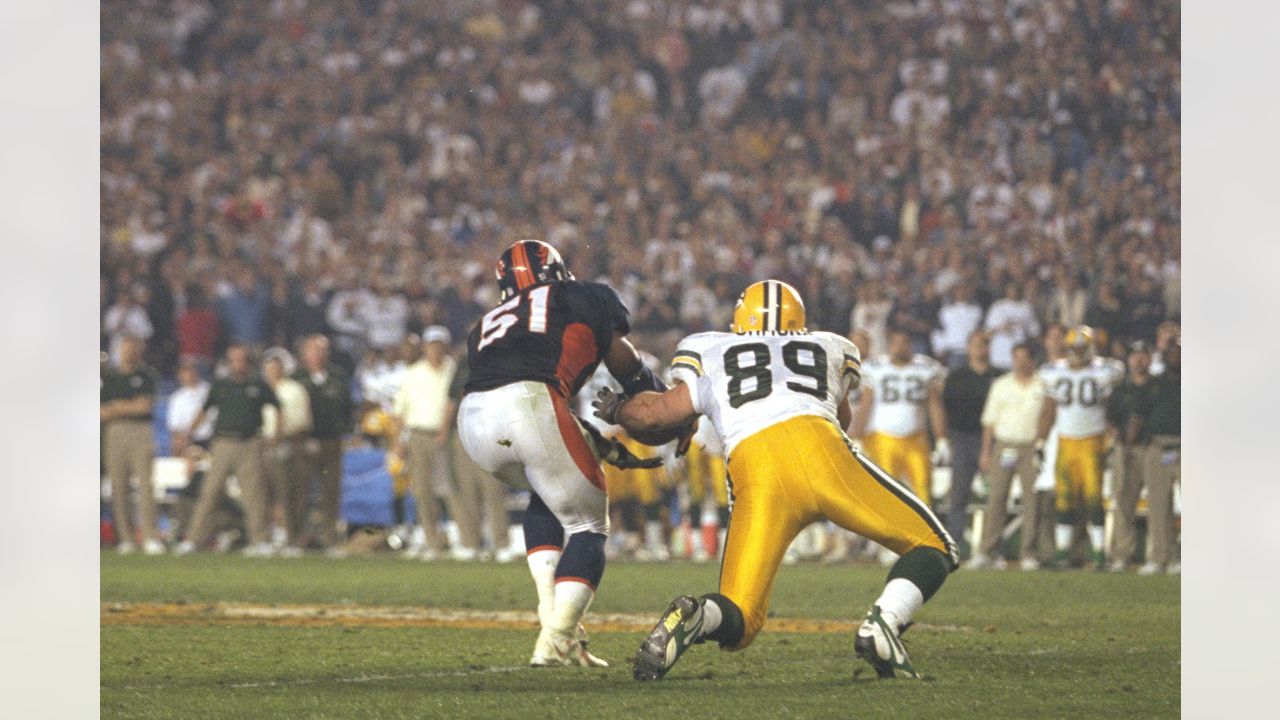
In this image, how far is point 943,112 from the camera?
15.6 meters

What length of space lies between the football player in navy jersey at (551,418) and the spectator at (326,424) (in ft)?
22.2

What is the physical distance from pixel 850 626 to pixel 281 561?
5375 millimetres

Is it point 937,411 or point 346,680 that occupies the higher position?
point 937,411

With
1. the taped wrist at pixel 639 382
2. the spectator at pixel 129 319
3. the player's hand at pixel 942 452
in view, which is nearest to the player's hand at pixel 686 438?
the taped wrist at pixel 639 382

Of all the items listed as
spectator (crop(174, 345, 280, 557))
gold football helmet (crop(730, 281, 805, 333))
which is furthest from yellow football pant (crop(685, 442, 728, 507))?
gold football helmet (crop(730, 281, 805, 333))

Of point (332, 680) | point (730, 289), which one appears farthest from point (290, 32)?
point (332, 680)

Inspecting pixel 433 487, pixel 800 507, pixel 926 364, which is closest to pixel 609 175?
pixel 433 487

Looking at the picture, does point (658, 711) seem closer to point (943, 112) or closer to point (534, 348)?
point (534, 348)

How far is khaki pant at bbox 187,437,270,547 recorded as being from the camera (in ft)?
39.3

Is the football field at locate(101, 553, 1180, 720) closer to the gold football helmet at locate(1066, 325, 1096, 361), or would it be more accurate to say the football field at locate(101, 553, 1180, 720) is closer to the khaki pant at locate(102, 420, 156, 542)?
the gold football helmet at locate(1066, 325, 1096, 361)

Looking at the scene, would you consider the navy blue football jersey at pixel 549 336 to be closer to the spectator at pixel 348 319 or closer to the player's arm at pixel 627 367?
the player's arm at pixel 627 367

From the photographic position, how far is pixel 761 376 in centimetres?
503

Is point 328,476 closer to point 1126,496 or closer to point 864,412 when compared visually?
point 864,412

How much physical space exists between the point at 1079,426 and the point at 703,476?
2564 mm
